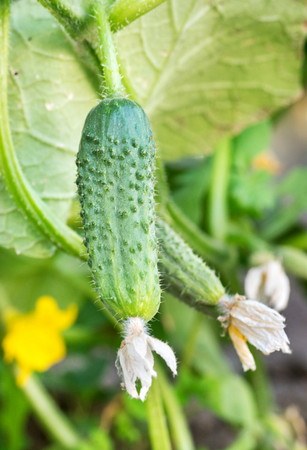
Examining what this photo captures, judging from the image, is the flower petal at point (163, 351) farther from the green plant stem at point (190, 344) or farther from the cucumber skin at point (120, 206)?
the green plant stem at point (190, 344)

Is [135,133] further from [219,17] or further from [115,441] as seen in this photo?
[115,441]

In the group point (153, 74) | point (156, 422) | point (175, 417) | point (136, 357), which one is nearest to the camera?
point (136, 357)

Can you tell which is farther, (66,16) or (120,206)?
(66,16)

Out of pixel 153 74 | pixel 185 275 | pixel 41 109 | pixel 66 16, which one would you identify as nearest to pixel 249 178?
pixel 153 74

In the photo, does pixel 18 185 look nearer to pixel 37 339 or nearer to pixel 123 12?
pixel 123 12

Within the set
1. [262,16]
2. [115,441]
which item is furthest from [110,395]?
[262,16]
